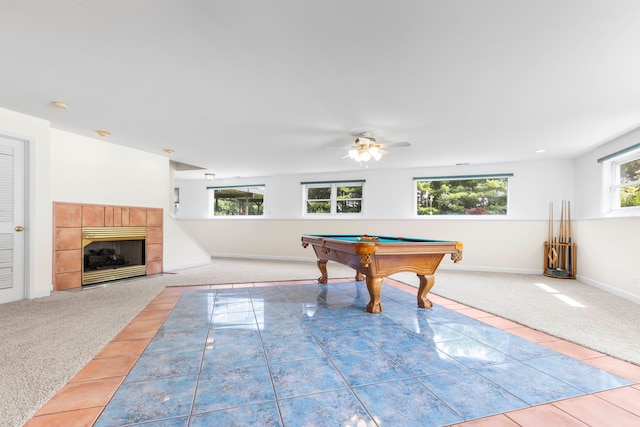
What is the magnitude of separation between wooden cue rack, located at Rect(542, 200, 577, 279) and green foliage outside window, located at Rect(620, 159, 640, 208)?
1.23 metres

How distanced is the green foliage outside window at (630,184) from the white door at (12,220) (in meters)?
8.03

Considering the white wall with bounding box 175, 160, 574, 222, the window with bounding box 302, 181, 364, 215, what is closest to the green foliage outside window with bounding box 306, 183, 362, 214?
the window with bounding box 302, 181, 364, 215

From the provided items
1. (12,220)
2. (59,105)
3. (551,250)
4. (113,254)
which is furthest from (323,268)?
(551,250)

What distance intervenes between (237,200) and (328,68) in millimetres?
6481

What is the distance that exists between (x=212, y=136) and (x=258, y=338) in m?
3.18

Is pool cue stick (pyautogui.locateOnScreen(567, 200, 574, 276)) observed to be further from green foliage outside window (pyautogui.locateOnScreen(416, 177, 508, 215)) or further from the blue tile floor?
the blue tile floor

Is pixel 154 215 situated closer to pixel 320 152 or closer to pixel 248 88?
pixel 320 152

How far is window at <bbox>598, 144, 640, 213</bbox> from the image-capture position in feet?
13.5

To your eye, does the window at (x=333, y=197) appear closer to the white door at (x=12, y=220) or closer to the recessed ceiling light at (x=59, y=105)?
the recessed ceiling light at (x=59, y=105)

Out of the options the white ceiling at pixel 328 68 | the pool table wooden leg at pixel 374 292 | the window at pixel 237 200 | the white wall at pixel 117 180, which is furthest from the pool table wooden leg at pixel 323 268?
the window at pixel 237 200

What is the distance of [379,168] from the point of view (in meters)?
6.86

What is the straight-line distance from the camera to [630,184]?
420 centimetres

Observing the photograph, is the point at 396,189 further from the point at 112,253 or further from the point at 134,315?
the point at 112,253

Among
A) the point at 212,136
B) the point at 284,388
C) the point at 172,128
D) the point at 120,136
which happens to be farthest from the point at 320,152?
the point at 284,388
